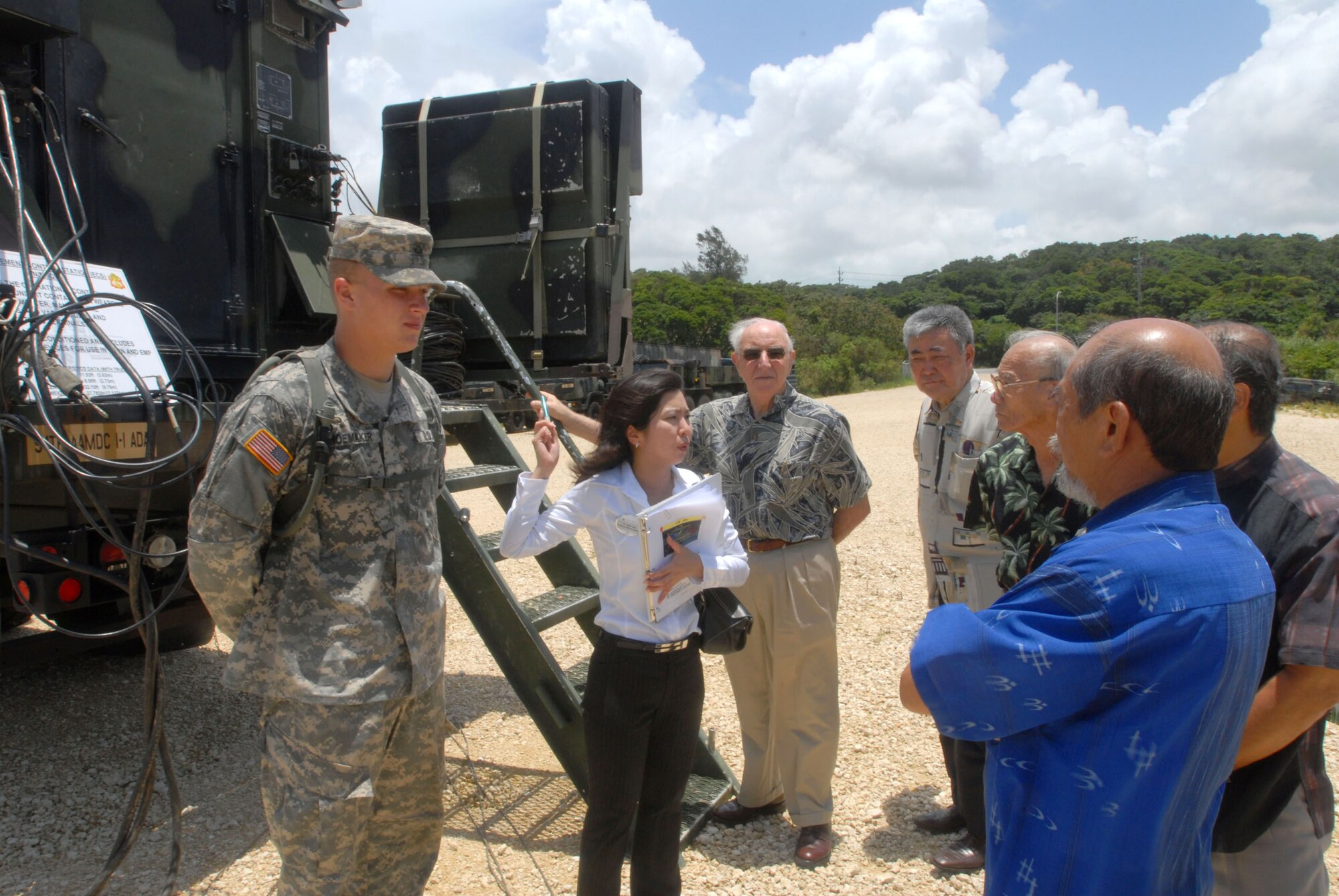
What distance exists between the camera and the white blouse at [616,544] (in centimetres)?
244

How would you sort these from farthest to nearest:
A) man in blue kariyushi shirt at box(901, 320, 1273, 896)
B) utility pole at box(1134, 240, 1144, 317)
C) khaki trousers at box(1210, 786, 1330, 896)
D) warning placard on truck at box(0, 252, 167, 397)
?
utility pole at box(1134, 240, 1144, 317)
warning placard on truck at box(0, 252, 167, 397)
khaki trousers at box(1210, 786, 1330, 896)
man in blue kariyushi shirt at box(901, 320, 1273, 896)

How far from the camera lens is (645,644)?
241 centimetres

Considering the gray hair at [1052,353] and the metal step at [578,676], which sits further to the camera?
the metal step at [578,676]

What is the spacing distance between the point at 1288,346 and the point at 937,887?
126ft

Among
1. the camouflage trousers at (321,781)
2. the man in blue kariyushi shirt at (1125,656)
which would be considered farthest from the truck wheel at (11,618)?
the man in blue kariyushi shirt at (1125,656)

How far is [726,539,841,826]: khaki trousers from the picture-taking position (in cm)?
312

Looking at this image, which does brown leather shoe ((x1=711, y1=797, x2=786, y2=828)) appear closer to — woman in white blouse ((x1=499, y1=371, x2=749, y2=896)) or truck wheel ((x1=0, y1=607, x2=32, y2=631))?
woman in white blouse ((x1=499, y1=371, x2=749, y2=896))

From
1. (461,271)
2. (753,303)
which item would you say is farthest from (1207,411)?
(753,303)

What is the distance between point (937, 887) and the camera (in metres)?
2.93

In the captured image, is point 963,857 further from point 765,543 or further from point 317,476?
point 317,476

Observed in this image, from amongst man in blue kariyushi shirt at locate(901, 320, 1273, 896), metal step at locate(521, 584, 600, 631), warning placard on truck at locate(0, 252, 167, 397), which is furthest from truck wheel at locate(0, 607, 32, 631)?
man in blue kariyushi shirt at locate(901, 320, 1273, 896)

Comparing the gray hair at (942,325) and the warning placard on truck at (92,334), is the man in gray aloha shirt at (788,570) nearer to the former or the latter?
the gray hair at (942,325)

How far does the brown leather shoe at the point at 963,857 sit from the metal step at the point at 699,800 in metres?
0.75

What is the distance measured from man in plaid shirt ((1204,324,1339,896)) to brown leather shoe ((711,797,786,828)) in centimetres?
183
